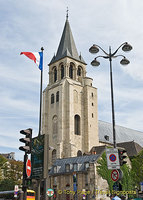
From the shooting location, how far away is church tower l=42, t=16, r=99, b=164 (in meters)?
56.0

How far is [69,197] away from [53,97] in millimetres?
25339

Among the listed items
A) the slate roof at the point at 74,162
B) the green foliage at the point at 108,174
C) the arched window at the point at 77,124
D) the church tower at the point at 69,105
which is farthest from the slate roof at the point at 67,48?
the green foliage at the point at 108,174

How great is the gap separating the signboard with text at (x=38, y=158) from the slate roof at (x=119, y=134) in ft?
166

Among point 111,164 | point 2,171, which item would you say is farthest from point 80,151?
point 111,164

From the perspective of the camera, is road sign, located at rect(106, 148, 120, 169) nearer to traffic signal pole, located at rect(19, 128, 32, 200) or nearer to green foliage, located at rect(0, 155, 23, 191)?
traffic signal pole, located at rect(19, 128, 32, 200)

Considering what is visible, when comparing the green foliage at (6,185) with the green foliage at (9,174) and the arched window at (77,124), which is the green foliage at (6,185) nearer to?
the green foliage at (9,174)

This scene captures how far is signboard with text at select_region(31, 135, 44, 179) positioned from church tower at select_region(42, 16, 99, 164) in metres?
40.9

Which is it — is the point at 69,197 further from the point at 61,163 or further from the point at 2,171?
the point at 2,171

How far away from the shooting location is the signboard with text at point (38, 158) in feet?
41.1

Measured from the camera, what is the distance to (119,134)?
70875 mm

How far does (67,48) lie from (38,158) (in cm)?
5520

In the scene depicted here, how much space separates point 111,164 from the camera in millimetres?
12727

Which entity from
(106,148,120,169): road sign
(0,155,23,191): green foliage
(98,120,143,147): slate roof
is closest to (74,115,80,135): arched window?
(98,120,143,147): slate roof

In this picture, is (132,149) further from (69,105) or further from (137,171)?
(69,105)
